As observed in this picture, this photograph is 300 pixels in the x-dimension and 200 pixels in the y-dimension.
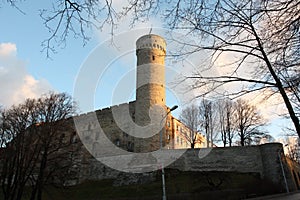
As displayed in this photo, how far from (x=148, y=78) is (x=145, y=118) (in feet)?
17.9

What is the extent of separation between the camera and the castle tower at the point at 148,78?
36384mm

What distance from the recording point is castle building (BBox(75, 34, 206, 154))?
35.2m

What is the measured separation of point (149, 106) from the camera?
1422 inches

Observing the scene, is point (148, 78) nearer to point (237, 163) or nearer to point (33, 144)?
point (237, 163)

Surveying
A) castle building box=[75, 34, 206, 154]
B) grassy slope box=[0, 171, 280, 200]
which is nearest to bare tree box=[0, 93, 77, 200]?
grassy slope box=[0, 171, 280, 200]

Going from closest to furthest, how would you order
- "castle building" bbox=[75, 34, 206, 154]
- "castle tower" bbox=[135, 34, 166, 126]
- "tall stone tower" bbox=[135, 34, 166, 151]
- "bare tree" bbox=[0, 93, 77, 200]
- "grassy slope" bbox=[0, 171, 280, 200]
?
"bare tree" bbox=[0, 93, 77, 200], "grassy slope" bbox=[0, 171, 280, 200], "castle building" bbox=[75, 34, 206, 154], "tall stone tower" bbox=[135, 34, 166, 151], "castle tower" bbox=[135, 34, 166, 126]

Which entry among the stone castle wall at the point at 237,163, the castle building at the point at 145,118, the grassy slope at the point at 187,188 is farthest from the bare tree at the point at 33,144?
the castle building at the point at 145,118

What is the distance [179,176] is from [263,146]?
28.5 ft

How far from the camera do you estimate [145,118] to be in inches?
1404

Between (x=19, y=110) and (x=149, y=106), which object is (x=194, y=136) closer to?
(x=149, y=106)

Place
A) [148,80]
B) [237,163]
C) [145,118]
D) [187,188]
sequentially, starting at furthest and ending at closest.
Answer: [148,80]
[145,118]
[237,163]
[187,188]

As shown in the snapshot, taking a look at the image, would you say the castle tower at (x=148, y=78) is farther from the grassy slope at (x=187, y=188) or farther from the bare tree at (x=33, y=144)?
the bare tree at (x=33, y=144)

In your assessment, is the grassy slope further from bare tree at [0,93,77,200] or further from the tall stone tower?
the tall stone tower

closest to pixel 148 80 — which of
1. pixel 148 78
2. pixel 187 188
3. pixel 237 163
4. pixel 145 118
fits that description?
pixel 148 78
